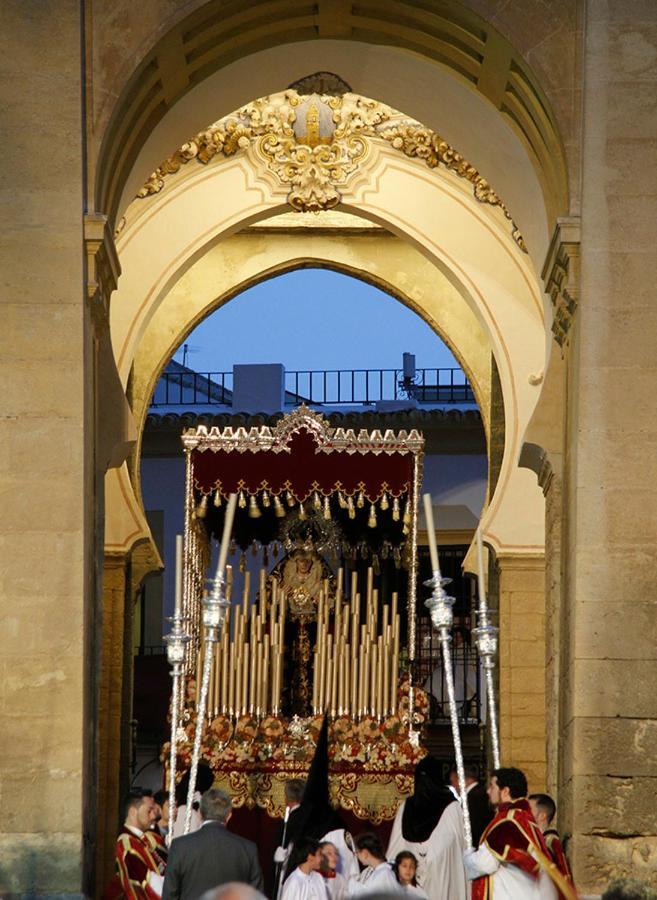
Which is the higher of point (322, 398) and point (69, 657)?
point (322, 398)

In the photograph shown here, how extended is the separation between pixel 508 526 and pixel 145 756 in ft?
21.9

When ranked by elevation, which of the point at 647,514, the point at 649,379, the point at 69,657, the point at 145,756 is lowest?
the point at 145,756

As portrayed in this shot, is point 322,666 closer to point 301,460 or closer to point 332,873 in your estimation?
point 301,460

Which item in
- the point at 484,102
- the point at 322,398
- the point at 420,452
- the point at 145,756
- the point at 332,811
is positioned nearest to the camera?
the point at 332,811

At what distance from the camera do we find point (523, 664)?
45.8 feet

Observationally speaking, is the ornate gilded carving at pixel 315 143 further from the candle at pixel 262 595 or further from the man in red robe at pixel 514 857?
the man in red robe at pixel 514 857

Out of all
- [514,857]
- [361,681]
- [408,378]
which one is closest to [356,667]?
[361,681]

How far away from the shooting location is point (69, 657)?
30.8 ft

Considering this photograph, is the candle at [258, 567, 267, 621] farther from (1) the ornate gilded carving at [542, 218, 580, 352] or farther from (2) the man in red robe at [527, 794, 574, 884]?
(2) the man in red robe at [527, 794, 574, 884]

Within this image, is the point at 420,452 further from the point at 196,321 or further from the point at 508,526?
the point at 196,321

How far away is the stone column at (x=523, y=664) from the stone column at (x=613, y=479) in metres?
3.89

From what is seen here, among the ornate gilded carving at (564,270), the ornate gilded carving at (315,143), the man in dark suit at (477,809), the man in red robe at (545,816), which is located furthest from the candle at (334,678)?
the man in red robe at (545,816)

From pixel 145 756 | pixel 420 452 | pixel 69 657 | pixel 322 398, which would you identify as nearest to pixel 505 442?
pixel 420 452

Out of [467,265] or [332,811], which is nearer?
[332,811]
